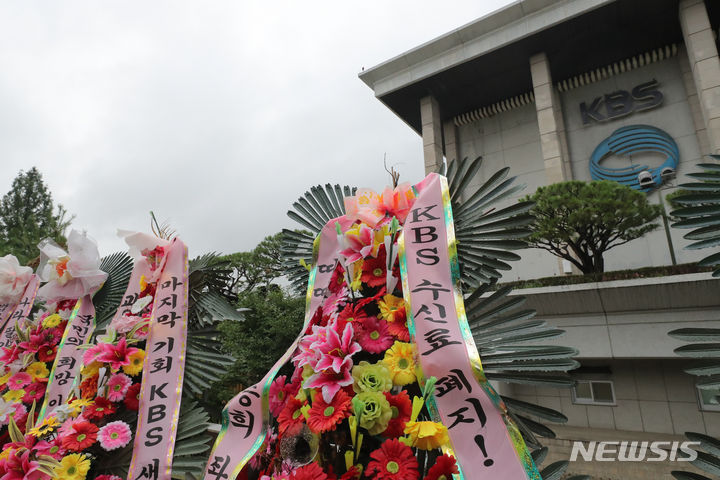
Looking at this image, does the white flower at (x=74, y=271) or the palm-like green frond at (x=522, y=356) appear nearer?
the palm-like green frond at (x=522, y=356)

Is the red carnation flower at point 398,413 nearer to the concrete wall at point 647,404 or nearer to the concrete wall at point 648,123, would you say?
the concrete wall at point 647,404

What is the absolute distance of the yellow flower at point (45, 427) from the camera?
1935 mm

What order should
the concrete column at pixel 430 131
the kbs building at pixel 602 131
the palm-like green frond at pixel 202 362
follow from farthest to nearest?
the concrete column at pixel 430 131
the kbs building at pixel 602 131
the palm-like green frond at pixel 202 362

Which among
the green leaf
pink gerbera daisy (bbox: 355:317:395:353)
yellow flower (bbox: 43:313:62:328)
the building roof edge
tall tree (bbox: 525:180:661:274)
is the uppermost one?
the building roof edge

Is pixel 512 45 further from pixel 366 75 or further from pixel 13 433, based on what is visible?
pixel 13 433

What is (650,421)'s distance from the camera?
758 centimetres

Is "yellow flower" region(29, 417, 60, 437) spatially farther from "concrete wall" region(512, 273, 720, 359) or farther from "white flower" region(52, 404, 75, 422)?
"concrete wall" region(512, 273, 720, 359)

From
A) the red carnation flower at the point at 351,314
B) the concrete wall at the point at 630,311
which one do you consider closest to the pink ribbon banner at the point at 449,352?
the red carnation flower at the point at 351,314

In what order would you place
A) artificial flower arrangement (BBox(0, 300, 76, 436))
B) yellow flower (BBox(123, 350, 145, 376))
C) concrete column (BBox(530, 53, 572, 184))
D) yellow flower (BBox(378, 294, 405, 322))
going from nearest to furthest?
1. yellow flower (BBox(378, 294, 405, 322))
2. yellow flower (BBox(123, 350, 145, 376))
3. artificial flower arrangement (BBox(0, 300, 76, 436))
4. concrete column (BBox(530, 53, 572, 184))

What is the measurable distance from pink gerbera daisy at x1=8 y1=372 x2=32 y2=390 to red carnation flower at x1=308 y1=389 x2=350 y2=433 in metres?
2.50

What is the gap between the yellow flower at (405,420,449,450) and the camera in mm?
999
